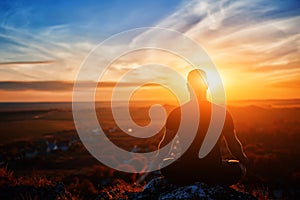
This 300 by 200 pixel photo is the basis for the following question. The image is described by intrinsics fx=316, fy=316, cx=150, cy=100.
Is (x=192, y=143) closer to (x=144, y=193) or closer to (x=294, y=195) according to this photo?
(x=144, y=193)

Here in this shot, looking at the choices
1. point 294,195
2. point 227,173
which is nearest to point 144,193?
point 227,173

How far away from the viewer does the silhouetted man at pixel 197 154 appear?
5.12 m

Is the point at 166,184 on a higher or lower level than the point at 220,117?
lower

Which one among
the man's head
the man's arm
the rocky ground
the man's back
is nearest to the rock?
the rocky ground

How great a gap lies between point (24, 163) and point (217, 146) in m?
29.5

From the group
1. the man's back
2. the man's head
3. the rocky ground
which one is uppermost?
the man's head

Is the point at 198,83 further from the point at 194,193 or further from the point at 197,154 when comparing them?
the point at 194,193

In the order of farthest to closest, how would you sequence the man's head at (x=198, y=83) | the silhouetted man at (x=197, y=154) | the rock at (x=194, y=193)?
the man's head at (x=198, y=83), the silhouetted man at (x=197, y=154), the rock at (x=194, y=193)

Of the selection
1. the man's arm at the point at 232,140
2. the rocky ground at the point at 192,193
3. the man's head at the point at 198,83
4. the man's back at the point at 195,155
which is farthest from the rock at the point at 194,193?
the man's head at the point at 198,83

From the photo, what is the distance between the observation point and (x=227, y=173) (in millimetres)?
5078

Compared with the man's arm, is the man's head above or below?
above

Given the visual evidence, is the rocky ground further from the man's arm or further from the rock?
the man's arm

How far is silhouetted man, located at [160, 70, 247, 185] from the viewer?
5117mm

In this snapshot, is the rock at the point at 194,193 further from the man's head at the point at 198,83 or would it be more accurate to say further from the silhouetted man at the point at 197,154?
the man's head at the point at 198,83
